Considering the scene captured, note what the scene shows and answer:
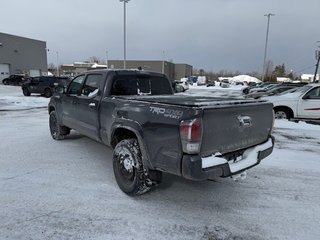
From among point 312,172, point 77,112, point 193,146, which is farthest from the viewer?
point 77,112

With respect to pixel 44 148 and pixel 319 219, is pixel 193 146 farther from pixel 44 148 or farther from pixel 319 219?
pixel 44 148

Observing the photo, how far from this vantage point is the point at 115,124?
173 inches

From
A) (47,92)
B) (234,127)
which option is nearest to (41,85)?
(47,92)

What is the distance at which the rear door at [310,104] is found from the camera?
1038 cm

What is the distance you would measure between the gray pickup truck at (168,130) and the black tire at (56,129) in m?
1.92

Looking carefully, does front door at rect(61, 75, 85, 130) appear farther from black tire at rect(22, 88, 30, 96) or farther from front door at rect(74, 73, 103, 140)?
black tire at rect(22, 88, 30, 96)

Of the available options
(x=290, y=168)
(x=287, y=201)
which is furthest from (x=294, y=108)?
(x=287, y=201)

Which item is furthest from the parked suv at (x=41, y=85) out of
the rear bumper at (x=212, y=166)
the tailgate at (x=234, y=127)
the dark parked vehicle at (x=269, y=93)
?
the rear bumper at (x=212, y=166)

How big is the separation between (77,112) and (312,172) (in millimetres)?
4704

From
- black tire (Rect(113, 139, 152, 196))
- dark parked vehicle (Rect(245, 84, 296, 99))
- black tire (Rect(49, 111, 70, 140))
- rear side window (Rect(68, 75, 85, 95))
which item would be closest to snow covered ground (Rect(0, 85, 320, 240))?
black tire (Rect(113, 139, 152, 196))

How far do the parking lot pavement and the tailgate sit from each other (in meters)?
0.88

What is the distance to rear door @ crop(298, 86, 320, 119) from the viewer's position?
1038 centimetres

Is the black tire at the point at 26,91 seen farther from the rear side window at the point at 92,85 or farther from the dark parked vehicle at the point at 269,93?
the rear side window at the point at 92,85

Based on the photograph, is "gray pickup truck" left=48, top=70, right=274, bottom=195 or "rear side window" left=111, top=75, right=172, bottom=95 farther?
"rear side window" left=111, top=75, right=172, bottom=95
